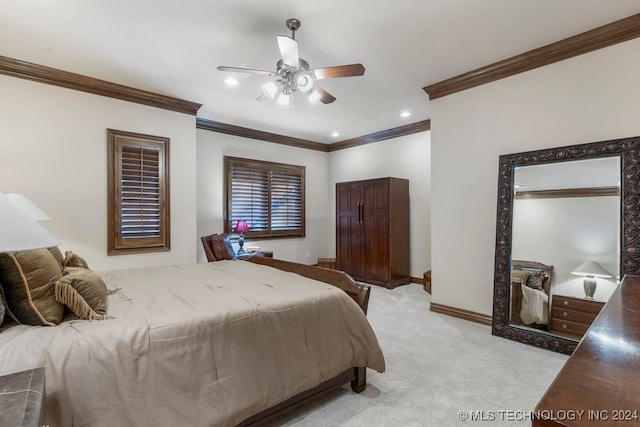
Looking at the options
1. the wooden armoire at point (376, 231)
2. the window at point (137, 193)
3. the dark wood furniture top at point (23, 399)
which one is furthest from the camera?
the wooden armoire at point (376, 231)

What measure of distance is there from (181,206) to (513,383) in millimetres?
4199

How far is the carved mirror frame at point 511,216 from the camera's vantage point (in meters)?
2.44

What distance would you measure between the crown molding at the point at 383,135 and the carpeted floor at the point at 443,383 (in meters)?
3.30

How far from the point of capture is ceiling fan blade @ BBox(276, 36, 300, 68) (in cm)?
226

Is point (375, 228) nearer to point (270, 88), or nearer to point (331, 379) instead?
point (270, 88)

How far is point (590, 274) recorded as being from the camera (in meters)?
2.65

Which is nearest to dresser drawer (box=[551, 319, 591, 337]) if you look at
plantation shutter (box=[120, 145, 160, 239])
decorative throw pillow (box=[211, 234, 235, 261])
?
decorative throw pillow (box=[211, 234, 235, 261])

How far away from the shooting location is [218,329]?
1.54 metres

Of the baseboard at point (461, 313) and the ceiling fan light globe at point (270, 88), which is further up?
the ceiling fan light globe at point (270, 88)

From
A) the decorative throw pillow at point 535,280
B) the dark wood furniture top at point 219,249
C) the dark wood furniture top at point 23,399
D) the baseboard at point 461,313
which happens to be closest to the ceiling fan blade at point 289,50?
the dark wood furniture top at point 23,399

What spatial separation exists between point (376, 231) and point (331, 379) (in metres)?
3.46

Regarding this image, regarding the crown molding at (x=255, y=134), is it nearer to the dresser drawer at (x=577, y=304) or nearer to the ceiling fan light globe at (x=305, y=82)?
the ceiling fan light globe at (x=305, y=82)

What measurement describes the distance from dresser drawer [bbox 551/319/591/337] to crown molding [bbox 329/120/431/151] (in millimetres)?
3443

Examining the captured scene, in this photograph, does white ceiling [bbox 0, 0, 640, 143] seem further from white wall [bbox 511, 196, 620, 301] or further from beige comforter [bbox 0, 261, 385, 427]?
beige comforter [bbox 0, 261, 385, 427]
